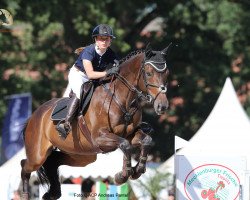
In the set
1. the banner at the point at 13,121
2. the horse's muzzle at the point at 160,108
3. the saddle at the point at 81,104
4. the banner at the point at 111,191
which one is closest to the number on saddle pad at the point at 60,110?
the saddle at the point at 81,104

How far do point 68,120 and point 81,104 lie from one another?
0.87 ft

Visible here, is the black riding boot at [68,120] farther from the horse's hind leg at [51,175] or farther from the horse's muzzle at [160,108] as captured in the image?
the horse's muzzle at [160,108]

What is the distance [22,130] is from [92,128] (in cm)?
Result: 208

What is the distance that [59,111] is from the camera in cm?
1006

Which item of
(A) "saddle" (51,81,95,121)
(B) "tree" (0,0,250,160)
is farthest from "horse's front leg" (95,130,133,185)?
(B) "tree" (0,0,250,160)

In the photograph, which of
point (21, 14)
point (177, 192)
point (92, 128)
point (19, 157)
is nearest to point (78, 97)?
point (92, 128)

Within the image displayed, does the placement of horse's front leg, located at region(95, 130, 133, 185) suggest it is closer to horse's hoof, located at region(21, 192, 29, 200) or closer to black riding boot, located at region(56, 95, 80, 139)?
black riding boot, located at region(56, 95, 80, 139)

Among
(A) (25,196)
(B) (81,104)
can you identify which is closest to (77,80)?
(B) (81,104)

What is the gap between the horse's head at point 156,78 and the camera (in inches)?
334

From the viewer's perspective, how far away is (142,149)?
894 centimetres

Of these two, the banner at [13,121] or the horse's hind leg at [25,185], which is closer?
the horse's hind leg at [25,185]

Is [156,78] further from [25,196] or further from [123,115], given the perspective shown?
[25,196]

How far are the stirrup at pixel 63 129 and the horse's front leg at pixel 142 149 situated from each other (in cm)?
104

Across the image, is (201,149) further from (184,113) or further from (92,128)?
(184,113)
